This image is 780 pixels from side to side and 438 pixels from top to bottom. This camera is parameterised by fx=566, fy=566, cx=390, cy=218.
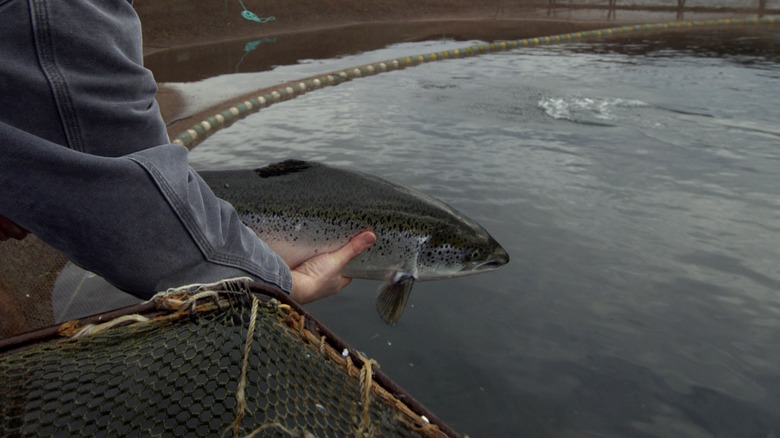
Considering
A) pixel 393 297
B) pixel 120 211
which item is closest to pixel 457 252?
pixel 393 297

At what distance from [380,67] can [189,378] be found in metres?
12.2

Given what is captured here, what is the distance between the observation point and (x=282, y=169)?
3.25 m

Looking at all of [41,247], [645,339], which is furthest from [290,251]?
[645,339]

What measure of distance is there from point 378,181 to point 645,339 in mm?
2148

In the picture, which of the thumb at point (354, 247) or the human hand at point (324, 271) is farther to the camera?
the thumb at point (354, 247)

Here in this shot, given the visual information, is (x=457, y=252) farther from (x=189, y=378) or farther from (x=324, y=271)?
(x=189, y=378)

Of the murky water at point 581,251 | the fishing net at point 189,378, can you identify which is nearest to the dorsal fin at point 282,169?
the murky water at point 581,251

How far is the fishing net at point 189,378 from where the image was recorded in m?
1.52

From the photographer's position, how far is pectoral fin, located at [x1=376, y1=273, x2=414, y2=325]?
3287 mm

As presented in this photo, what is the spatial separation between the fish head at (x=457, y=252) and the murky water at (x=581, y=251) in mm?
662

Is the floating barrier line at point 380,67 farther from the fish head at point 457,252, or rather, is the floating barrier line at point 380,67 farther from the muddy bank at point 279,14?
the muddy bank at point 279,14

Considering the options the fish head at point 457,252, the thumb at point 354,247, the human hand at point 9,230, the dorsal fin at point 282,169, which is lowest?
the fish head at point 457,252

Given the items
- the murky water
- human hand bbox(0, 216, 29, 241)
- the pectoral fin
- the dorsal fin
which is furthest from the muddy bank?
human hand bbox(0, 216, 29, 241)

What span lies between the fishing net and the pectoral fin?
1430 millimetres
